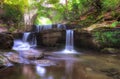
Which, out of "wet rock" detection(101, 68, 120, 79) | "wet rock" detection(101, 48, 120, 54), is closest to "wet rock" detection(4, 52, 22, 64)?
"wet rock" detection(101, 68, 120, 79)

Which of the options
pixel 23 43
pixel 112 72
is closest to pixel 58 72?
pixel 112 72

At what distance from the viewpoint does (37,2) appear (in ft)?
80.5

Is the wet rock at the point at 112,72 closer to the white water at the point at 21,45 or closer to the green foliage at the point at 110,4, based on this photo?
the white water at the point at 21,45

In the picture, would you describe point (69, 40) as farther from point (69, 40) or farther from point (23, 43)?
point (23, 43)

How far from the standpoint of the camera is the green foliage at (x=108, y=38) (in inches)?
475

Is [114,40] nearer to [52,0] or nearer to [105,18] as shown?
[105,18]

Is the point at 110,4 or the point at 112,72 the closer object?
the point at 112,72

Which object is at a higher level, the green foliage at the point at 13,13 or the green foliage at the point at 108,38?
the green foliage at the point at 13,13

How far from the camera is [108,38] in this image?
40.2 feet

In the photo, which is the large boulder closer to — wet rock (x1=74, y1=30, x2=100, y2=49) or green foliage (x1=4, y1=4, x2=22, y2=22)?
wet rock (x1=74, y1=30, x2=100, y2=49)

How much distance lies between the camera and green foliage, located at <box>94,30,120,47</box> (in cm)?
1206

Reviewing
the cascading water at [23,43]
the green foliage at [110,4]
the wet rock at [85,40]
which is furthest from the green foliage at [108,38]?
the cascading water at [23,43]

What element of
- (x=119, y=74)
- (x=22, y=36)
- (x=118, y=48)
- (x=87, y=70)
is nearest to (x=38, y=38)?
(x=22, y=36)

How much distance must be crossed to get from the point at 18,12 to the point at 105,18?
953cm
